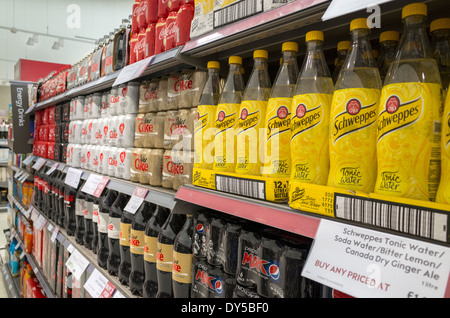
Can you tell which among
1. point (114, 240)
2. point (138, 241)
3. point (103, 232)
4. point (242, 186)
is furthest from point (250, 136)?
point (103, 232)

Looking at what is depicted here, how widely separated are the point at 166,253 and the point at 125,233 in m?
0.42

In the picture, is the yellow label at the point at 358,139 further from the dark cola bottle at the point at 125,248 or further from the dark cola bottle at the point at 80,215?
the dark cola bottle at the point at 80,215

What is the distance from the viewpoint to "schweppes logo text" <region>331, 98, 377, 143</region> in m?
0.74

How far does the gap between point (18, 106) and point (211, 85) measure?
3.84m

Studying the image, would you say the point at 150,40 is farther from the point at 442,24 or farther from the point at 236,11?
the point at 442,24

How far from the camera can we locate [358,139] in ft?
2.43

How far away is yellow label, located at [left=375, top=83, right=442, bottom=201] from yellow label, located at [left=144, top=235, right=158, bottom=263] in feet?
3.46

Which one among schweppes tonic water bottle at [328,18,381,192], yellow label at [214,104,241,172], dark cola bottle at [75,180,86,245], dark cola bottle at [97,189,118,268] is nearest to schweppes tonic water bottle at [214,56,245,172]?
yellow label at [214,104,241,172]

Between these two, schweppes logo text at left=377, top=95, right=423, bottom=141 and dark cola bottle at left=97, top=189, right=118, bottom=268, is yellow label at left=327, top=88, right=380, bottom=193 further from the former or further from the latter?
dark cola bottle at left=97, top=189, right=118, bottom=268

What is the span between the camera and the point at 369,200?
0.68 m

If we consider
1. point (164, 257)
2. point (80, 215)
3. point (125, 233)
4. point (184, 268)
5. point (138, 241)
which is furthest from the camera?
point (80, 215)

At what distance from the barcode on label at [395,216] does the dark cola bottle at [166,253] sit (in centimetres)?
82

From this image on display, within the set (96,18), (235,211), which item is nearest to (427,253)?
(235,211)
